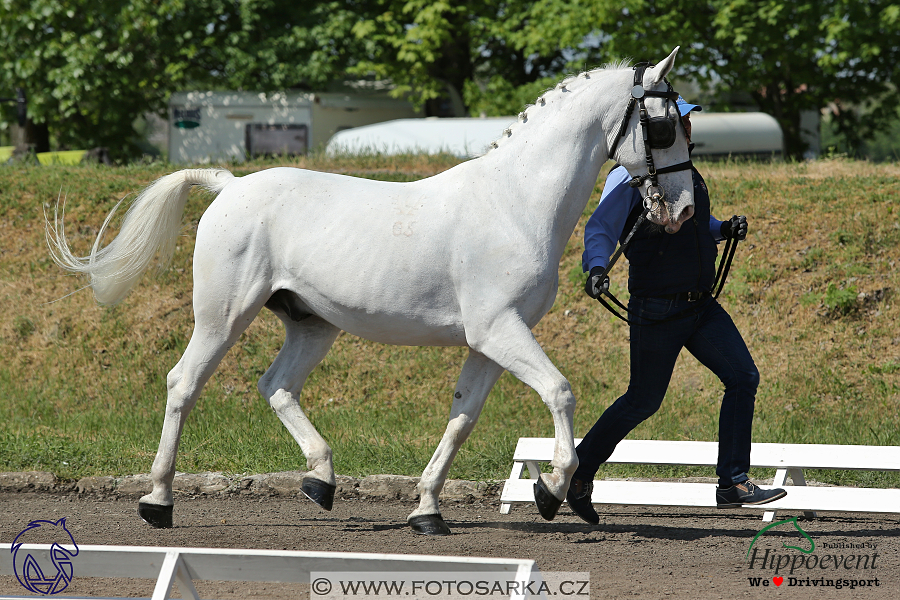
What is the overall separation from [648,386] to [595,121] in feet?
4.49

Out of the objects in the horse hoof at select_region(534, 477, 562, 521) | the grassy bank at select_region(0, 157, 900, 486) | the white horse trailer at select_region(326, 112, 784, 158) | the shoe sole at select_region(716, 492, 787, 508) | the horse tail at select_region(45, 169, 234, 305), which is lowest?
the grassy bank at select_region(0, 157, 900, 486)

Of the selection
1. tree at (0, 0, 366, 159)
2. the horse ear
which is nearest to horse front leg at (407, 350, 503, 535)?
the horse ear

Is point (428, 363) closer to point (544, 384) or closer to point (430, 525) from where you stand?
point (430, 525)

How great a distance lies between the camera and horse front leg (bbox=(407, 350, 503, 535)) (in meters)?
4.62

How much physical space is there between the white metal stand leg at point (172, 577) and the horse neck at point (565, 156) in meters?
2.23

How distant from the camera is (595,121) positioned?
14.1 feet

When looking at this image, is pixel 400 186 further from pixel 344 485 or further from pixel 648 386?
pixel 344 485

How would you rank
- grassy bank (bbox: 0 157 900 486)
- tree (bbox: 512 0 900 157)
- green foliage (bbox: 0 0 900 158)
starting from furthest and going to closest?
green foliage (bbox: 0 0 900 158), tree (bbox: 512 0 900 157), grassy bank (bbox: 0 157 900 486)

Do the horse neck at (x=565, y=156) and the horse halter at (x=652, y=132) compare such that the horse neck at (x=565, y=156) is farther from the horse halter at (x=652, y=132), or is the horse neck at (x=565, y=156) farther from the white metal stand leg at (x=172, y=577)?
the white metal stand leg at (x=172, y=577)

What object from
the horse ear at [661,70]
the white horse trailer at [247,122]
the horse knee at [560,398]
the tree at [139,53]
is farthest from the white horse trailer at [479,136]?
the horse knee at [560,398]

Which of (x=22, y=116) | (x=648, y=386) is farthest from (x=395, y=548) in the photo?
(x=22, y=116)

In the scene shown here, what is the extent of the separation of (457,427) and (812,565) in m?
1.82

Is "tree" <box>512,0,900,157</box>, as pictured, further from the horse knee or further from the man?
the horse knee

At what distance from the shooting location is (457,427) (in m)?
4.62
